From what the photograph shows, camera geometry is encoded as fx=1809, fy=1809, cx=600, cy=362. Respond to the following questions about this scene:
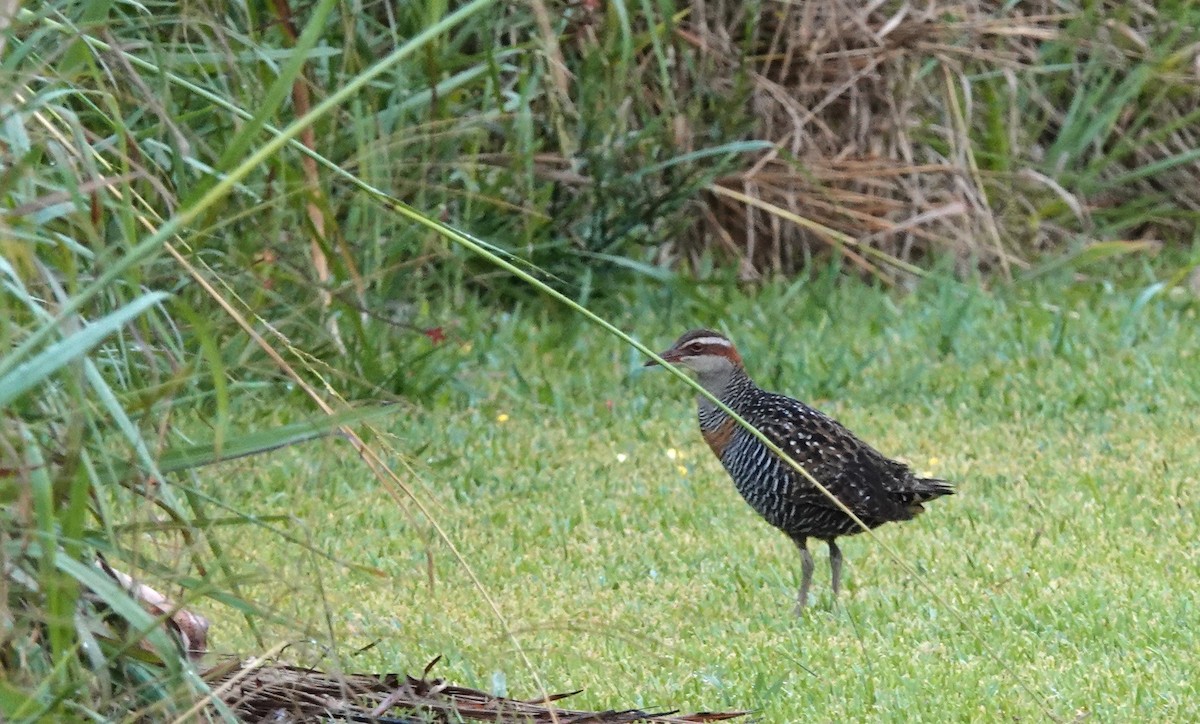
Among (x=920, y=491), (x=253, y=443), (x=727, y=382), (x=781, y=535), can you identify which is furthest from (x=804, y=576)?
(x=253, y=443)

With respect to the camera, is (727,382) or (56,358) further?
(727,382)

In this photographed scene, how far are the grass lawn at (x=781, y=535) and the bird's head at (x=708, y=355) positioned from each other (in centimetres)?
45

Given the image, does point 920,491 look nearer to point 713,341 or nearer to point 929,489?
point 929,489

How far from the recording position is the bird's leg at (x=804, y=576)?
469 centimetres

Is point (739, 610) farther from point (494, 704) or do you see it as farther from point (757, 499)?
point (494, 704)

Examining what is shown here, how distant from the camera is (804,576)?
479 cm

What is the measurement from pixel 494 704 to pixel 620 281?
17.6ft

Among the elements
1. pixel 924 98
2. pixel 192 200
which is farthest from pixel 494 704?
pixel 924 98

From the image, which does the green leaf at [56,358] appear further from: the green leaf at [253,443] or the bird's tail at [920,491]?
the bird's tail at [920,491]

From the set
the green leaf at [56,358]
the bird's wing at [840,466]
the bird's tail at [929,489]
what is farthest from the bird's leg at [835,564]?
the green leaf at [56,358]

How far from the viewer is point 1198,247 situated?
30.5ft

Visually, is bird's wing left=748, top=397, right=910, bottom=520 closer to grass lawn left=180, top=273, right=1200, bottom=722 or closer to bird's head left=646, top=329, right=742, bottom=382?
grass lawn left=180, top=273, right=1200, bottom=722

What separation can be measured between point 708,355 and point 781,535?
2.00 ft

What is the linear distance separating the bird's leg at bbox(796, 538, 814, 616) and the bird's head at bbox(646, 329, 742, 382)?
0.90 meters
